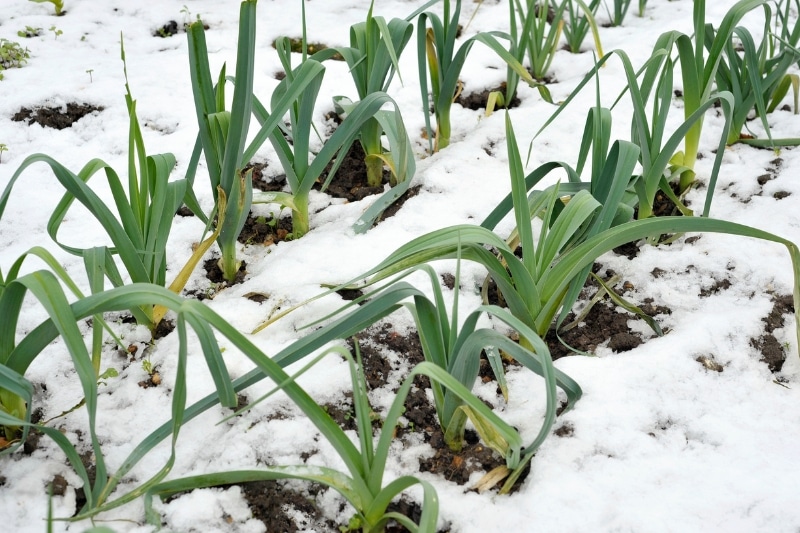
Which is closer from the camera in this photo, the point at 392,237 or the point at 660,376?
the point at 660,376

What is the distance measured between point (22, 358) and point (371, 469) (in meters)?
0.61

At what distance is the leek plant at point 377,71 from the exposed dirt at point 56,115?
2.81ft

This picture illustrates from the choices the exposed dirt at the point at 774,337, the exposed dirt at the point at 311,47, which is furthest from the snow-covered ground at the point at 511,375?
the exposed dirt at the point at 311,47

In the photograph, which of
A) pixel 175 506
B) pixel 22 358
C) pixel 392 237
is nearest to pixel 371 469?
pixel 175 506

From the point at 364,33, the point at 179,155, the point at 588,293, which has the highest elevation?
the point at 364,33

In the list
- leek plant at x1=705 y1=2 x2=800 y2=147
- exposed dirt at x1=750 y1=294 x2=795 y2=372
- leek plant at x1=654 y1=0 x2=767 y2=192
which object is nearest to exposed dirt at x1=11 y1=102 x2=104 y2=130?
leek plant at x1=654 y1=0 x2=767 y2=192

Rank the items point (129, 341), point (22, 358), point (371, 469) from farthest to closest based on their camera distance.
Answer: point (129, 341) < point (22, 358) < point (371, 469)

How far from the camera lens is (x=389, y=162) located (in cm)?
183

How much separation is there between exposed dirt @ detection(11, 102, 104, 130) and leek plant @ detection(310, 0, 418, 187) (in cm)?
86

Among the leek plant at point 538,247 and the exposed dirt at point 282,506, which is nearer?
the exposed dirt at point 282,506

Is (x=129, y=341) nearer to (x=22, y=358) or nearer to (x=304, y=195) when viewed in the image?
(x=22, y=358)

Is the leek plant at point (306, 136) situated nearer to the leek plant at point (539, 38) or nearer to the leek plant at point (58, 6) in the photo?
the leek plant at point (539, 38)

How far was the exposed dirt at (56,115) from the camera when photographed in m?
2.11

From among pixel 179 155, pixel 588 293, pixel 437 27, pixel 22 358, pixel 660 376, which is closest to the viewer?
pixel 22 358
